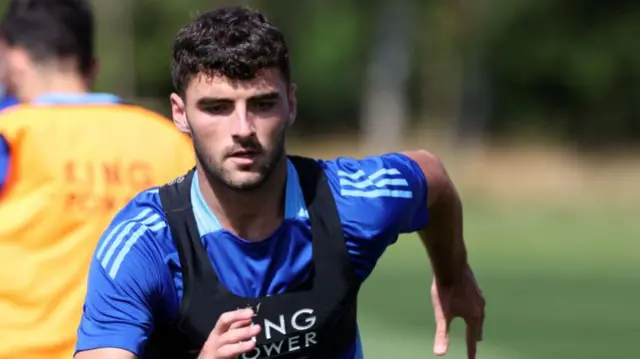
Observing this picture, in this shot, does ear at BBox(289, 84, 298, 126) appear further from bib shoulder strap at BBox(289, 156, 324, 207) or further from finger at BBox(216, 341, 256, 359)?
finger at BBox(216, 341, 256, 359)

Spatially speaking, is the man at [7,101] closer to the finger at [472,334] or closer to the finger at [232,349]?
the finger at [472,334]

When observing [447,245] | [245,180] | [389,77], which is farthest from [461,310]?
[389,77]

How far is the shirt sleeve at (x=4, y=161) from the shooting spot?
16.5ft

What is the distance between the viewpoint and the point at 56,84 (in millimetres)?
5516

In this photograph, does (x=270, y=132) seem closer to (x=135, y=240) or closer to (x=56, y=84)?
(x=135, y=240)

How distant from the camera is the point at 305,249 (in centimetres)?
441

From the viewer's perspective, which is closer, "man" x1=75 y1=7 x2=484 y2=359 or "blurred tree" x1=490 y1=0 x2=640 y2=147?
"man" x1=75 y1=7 x2=484 y2=359

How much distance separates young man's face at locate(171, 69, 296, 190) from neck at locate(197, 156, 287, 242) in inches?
3.8

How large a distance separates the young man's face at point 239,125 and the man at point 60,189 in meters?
1.00

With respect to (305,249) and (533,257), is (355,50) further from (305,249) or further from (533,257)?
(305,249)

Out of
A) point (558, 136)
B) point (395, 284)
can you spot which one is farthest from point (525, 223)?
point (558, 136)

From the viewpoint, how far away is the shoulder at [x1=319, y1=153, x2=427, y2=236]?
446cm

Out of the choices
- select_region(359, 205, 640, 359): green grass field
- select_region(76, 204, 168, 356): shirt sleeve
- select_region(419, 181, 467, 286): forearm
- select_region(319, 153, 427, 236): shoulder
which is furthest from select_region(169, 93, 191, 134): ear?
select_region(359, 205, 640, 359): green grass field

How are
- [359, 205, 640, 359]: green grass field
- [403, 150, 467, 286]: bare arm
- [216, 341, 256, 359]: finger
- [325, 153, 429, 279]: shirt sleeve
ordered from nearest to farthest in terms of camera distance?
[216, 341, 256, 359]: finger → [325, 153, 429, 279]: shirt sleeve → [403, 150, 467, 286]: bare arm → [359, 205, 640, 359]: green grass field
